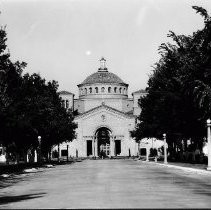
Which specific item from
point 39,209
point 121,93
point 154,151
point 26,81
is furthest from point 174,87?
point 121,93

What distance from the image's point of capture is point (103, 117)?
118 metres

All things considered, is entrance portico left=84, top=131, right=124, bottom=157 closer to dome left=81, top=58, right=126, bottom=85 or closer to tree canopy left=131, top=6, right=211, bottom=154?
dome left=81, top=58, right=126, bottom=85

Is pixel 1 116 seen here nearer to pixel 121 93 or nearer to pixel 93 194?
pixel 93 194

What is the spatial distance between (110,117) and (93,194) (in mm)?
102369

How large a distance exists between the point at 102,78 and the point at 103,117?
13.2m

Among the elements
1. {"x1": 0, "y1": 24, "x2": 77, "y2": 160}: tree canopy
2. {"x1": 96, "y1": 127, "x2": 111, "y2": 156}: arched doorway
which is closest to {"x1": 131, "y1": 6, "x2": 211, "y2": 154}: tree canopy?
{"x1": 0, "y1": 24, "x2": 77, "y2": 160}: tree canopy

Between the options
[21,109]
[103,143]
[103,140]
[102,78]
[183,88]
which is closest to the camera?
[183,88]

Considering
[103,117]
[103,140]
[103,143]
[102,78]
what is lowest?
[103,143]

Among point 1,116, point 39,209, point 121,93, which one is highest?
point 121,93

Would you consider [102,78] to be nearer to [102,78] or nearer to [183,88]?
[102,78]

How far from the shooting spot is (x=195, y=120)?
4219 cm

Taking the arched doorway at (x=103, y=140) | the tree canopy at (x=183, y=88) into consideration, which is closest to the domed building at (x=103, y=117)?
the arched doorway at (x=103, y=140)

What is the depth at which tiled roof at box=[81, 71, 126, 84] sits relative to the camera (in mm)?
126812

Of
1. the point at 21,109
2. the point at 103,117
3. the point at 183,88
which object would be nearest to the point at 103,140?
the point at 103,117
